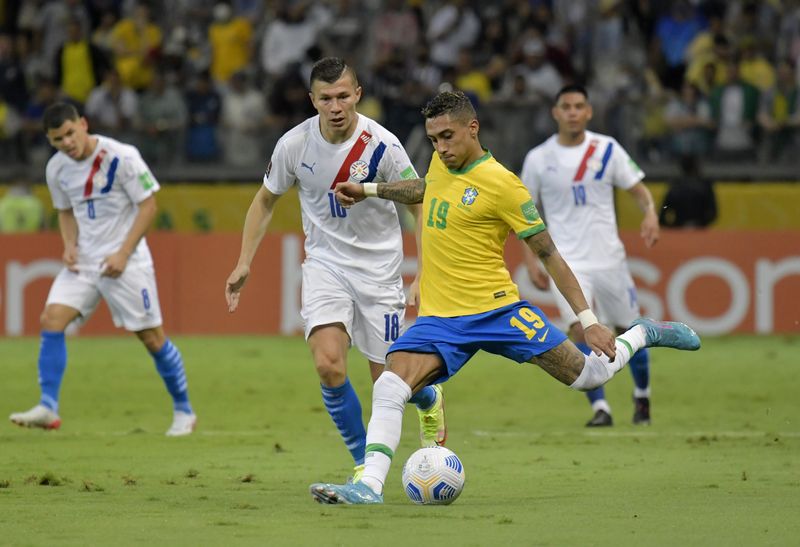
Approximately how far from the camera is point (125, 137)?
2025 centimetres

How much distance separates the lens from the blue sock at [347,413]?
28.8 feet

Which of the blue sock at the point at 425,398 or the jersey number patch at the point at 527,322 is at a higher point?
the jersey number patch at the point at 527,322

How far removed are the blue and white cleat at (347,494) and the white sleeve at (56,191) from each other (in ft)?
16.8

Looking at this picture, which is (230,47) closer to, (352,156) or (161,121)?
(161,121)

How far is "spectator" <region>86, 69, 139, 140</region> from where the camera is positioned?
2075 cm

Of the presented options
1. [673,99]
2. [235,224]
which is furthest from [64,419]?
[673,99]

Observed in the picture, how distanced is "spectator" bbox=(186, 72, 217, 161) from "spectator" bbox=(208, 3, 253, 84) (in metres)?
0.62

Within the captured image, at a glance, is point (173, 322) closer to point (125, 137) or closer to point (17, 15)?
point (125, 137)

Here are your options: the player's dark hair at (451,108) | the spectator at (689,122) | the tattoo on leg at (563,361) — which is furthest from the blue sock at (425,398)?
the spectator at (689,122)

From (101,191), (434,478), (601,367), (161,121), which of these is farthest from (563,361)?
(161,121)

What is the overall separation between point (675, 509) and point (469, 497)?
1.19 metres

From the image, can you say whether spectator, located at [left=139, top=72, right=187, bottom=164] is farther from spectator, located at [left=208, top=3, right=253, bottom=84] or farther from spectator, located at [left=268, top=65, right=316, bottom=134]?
spectator, located at [left=268, top=65, right=316, bottom=134]

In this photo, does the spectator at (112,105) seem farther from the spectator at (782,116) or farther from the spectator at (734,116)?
the spectator at (782,116)

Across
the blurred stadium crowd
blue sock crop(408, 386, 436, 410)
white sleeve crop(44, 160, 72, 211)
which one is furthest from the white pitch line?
the blurred stadium crowd
